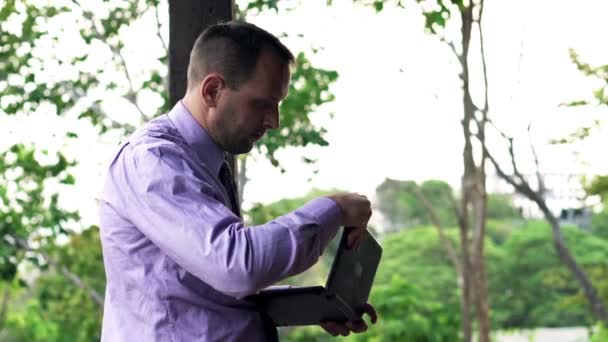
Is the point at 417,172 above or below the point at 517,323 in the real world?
above

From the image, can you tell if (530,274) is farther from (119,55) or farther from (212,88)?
(212,88)

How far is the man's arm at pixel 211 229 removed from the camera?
1.28m

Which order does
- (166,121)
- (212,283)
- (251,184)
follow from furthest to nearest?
(251,184), (166,121), (212,283)

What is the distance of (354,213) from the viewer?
1394 mm

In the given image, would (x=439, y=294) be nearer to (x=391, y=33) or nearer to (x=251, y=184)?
(x=391, y=33)

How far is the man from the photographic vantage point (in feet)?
4.25

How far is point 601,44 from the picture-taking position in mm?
11742

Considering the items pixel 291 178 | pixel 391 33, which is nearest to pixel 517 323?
pixel 391 33

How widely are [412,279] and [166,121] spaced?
1267 inches

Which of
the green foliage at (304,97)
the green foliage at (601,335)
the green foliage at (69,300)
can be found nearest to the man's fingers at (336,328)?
the green foliage at (304,97)

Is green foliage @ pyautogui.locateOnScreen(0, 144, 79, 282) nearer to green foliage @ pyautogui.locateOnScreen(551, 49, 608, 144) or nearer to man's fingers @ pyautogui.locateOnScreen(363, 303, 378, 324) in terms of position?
green foliage @ pyautogui.locateOnScreen(551, 49, 608, 144)

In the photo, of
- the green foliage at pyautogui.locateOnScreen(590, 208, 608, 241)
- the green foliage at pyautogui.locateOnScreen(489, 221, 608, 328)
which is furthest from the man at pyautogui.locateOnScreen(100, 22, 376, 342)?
the green foliage at pyautogui.locateOnScreen(590, 208, 608, 241)

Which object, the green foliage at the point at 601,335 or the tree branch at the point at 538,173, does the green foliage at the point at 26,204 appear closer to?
the tree branch at the point at 538,173

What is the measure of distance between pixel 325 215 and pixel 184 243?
0.54ft
